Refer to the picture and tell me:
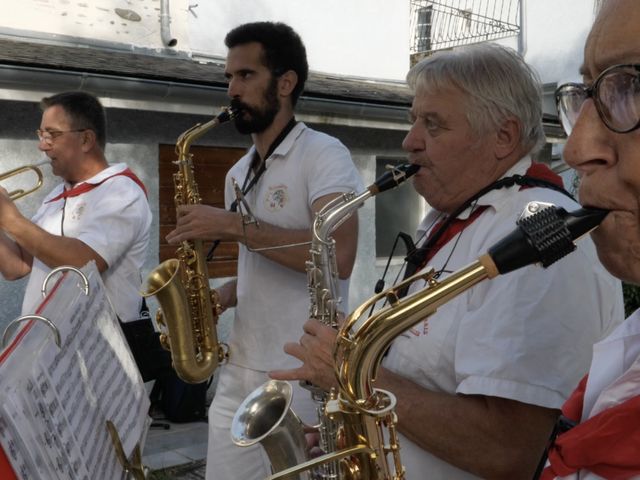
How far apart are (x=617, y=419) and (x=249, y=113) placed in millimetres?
2430

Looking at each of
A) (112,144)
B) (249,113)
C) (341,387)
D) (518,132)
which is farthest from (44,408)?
(112,144)

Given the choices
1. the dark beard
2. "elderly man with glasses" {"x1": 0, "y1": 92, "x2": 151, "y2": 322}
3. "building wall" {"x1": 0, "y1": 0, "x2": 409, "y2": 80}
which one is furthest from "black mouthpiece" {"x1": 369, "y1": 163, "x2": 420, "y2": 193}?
"building wall" {"x1": 0, "y1": 0, "x2": 409, "y2": 80}

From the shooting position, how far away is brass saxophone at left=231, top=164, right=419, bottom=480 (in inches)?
85.4

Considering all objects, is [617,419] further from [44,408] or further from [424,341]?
[44,408]

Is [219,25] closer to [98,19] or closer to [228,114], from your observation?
[98,19]

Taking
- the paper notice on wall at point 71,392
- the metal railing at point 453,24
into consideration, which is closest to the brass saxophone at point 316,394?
the paper notice on wall at point 71,392

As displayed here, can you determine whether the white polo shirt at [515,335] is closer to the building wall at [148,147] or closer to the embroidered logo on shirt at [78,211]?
the embroidered logo on shirt at [78,211]

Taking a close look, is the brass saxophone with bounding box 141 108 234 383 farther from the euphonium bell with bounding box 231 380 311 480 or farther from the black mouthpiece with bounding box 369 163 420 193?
the black mouthpiece with bounding box 369 163 420 193

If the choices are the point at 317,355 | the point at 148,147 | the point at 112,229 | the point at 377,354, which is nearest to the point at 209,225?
the point at 112,229

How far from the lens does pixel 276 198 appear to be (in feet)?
10.6

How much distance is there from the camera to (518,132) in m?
2.20

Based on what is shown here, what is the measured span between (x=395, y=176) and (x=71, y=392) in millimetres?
1292

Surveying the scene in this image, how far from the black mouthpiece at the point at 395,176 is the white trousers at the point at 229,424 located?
94 cm

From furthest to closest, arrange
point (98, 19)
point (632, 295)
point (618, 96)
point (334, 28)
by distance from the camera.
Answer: point (334, 28) < point (98, 19) < point (632, 295) < point (618, 96)
